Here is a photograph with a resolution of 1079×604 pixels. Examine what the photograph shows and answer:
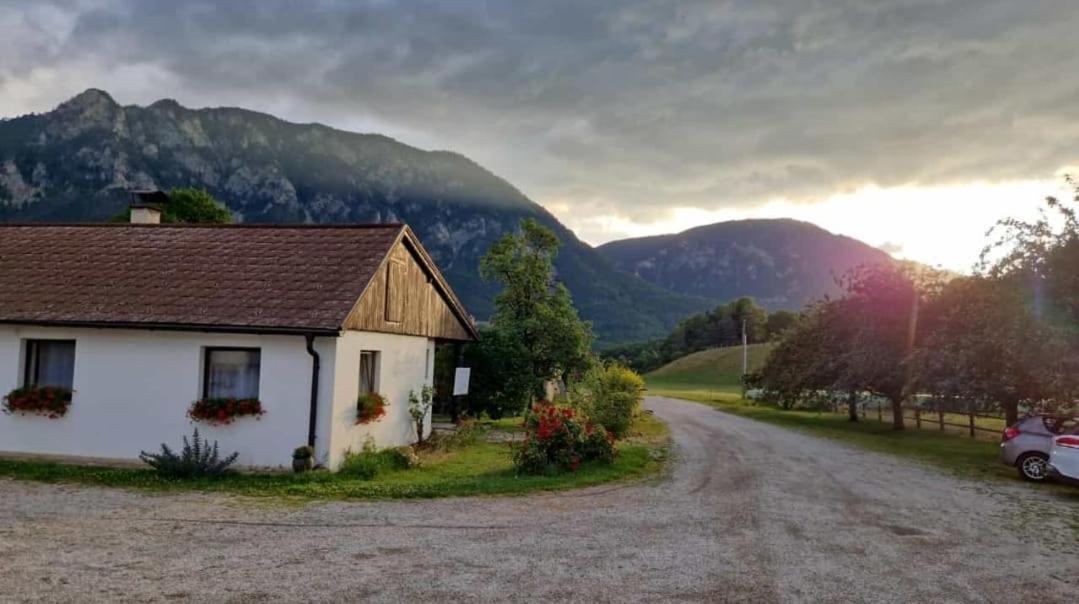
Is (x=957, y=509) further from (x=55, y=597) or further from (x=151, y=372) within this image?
(x=151, y=372)

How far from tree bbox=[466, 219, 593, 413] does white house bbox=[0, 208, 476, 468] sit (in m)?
9.39

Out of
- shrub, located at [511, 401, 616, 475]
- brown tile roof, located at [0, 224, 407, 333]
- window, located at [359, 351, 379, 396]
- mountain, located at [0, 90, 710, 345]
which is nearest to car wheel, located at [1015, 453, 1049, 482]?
shrub, located at [511, 401, 616, 475]

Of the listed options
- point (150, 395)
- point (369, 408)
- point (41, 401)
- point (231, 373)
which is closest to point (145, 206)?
point (41, 401)

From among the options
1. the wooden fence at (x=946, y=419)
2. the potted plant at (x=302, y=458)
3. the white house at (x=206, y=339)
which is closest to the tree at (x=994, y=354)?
the wooden fence at (x=946, y=419)

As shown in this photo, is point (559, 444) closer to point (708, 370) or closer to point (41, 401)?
point (41, 401)

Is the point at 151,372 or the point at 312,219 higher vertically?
the point at 312,219

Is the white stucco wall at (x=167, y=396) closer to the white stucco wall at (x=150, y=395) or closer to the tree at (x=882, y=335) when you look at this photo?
the white stucco wall at (x=150, y=395)

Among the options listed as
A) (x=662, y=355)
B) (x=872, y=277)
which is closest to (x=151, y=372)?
(x=872, y=277)

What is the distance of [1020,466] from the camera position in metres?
16.2

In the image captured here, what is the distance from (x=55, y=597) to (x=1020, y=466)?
18058 mm

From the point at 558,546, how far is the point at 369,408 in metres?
7.84

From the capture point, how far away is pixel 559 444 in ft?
49.5

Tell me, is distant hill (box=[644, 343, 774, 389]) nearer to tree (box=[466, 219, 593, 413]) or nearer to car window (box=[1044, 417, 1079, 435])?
tree (box=[466, 219, 593, 413])

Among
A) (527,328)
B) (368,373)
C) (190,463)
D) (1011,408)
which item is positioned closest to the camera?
(190,463)
